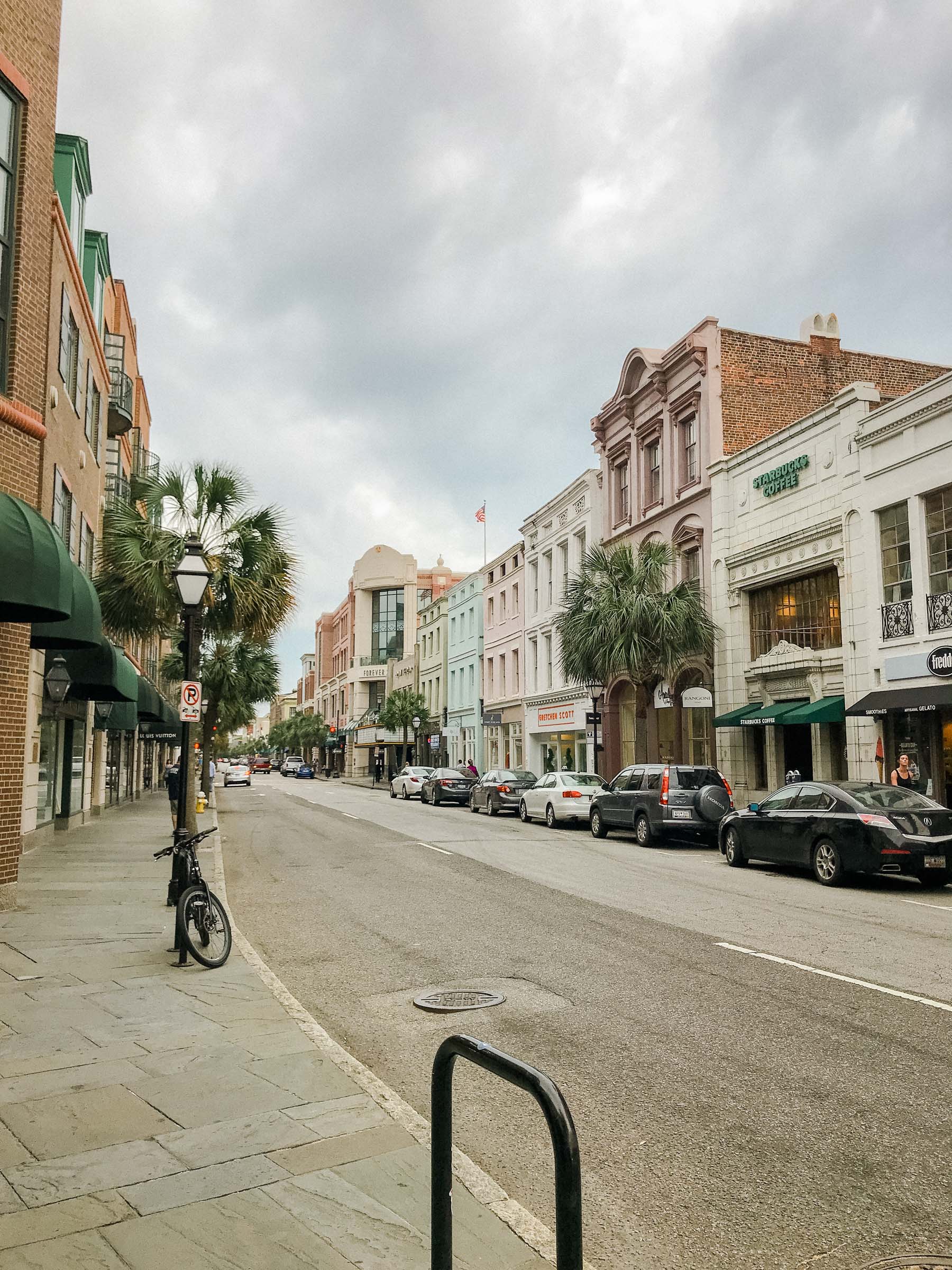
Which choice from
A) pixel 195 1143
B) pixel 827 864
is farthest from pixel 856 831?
pixel 195 1143

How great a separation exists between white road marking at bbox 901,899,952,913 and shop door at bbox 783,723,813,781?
468 inches

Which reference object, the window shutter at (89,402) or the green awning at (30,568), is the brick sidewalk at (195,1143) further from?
→ the window shutter at (89,402)

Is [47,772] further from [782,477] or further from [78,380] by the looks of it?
[782,477]

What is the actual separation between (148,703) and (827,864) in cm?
1891

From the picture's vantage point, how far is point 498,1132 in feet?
16.1

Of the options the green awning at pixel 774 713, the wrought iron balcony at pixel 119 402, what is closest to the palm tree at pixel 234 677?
the wrought iron balcony at pixel 119 402

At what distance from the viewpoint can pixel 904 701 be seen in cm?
1953

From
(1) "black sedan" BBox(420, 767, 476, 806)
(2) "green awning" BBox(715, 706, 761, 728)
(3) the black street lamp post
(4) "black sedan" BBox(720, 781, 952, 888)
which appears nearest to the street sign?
(3) the black street lamp post

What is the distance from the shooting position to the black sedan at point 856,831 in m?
13.3

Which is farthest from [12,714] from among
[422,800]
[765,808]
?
[422,800]

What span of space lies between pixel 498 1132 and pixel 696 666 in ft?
81.3

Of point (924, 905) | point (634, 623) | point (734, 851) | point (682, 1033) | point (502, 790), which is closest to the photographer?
point (682, 1033)

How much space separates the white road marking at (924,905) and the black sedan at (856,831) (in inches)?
21.3

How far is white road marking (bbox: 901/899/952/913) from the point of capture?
11.9 meters
